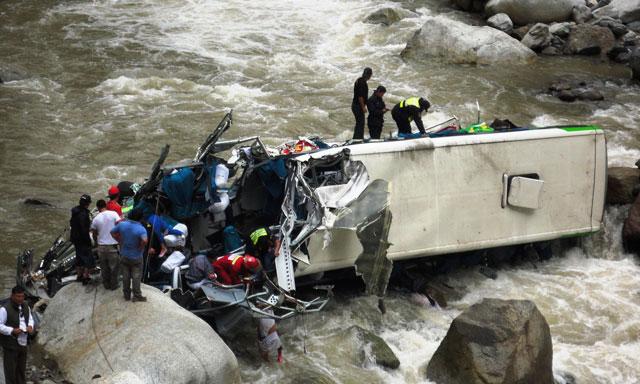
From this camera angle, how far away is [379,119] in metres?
13.6

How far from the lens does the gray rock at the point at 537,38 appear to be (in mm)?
22031

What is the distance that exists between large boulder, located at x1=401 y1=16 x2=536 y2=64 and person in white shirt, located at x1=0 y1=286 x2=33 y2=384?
49.6 feet

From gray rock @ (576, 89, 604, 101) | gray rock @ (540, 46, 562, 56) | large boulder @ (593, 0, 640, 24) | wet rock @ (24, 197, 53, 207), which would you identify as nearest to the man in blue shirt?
wet rock @ (24, 197, 53, 207)

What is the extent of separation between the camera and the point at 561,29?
22531 mm

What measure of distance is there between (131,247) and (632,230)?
740cm

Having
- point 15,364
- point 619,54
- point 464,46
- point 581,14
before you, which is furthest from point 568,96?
point 15,364

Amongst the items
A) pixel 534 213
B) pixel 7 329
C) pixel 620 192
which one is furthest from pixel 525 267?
pixel 7 329

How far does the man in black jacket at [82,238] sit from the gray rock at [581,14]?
18070 millimetres

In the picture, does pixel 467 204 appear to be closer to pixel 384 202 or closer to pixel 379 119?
pixel 384 202

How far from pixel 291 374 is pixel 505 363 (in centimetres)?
231

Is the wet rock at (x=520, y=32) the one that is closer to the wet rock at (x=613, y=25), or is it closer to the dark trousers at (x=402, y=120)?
the wet rock at (x=613, y=25)

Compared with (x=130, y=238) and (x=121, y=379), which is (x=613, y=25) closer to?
(x=130, y=238)

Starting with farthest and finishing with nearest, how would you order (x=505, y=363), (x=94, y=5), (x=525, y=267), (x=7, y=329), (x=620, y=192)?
(x=94, y=5) → (x=620, y=192) → (x=525, y=267) → (x=505, y=363) → (x=7, y=329)

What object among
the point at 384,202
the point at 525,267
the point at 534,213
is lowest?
the point at 525,267
